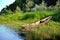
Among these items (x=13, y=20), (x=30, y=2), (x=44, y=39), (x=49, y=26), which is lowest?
(x=44, y=39)

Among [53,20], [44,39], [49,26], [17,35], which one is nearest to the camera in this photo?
[44,39]

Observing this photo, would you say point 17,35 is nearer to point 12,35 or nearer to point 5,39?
point 12,35

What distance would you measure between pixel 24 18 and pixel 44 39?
1245cm

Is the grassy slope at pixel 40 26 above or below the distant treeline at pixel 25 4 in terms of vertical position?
below

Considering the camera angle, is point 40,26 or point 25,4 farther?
point 25,4

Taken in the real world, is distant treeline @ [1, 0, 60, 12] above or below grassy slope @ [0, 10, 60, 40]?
above

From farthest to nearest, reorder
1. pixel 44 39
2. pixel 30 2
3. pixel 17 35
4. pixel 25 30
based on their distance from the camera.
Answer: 1. pixel 30 2
2. pixel 25 30
3. pixel 17 35
4. pixel 44 39

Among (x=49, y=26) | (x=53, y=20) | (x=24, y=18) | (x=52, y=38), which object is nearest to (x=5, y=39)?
(x=52, y=38)

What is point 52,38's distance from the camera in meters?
19.5

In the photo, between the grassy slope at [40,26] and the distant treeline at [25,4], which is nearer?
the grassy slope at [40,26]

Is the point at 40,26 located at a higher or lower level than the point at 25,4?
lower

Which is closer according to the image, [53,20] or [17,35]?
[17,35]

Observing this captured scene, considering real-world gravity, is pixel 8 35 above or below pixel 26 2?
below

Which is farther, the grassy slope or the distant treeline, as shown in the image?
the distant treeline
